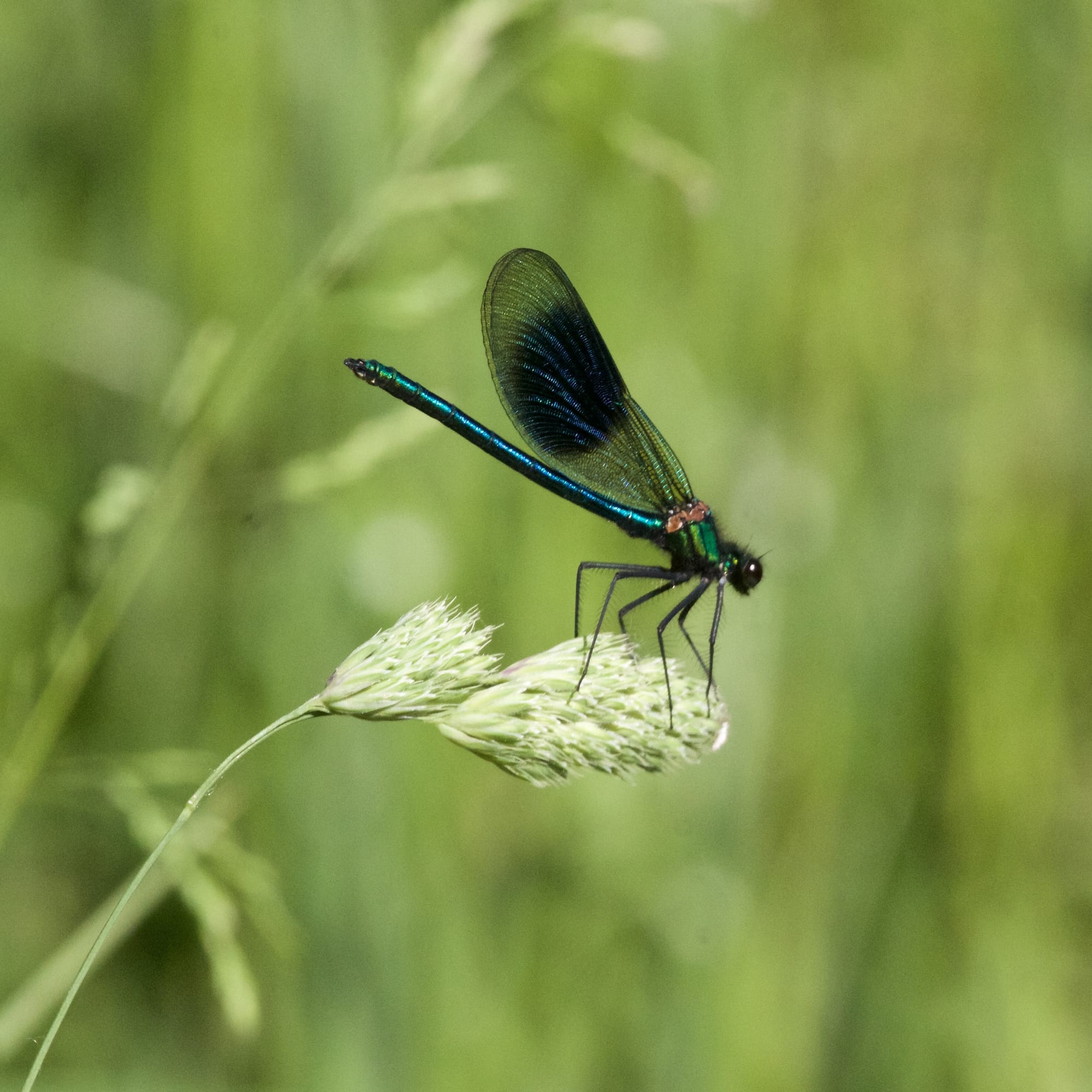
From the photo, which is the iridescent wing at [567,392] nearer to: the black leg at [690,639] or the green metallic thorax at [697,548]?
the green metallic thorax at [697,548]

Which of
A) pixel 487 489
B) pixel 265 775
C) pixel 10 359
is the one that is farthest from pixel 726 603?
pixel 10 359

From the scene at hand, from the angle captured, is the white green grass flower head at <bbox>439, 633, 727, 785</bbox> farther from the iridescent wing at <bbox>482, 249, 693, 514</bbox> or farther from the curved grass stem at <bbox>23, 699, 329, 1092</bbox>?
the iridescent wing at <bbox>482, 249, 693, 514</bbox>

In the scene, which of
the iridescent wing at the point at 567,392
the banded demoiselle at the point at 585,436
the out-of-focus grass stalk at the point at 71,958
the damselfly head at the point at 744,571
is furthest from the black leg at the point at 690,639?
the out-of-focus grass stalk at the point at 71,958

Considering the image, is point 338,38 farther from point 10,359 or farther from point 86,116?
point 10,359

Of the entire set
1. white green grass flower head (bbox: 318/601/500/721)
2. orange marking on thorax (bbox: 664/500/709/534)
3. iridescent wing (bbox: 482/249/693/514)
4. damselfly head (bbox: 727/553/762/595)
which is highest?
iridescent wing (bbox: 482/249/693/514)

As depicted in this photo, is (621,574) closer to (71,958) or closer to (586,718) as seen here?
(586,718)

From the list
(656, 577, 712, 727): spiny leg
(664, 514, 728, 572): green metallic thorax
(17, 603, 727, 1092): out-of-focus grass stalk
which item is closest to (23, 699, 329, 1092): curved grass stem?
(17, 603, 727, 1092): out-of-focus grass stalk

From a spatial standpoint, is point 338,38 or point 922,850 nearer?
point 338,38
